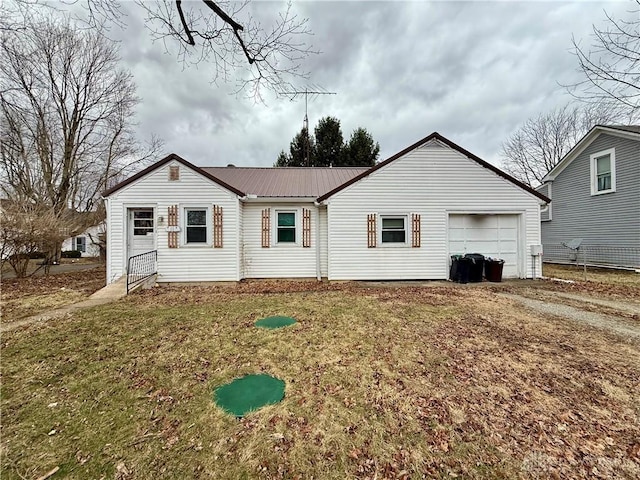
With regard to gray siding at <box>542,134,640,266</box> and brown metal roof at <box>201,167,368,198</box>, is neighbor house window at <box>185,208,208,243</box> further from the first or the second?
gray siding at <box>542,134,640,266</box>

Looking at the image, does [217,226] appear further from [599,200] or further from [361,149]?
[361,149]

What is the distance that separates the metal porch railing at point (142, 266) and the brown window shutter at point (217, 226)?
2.07 meters

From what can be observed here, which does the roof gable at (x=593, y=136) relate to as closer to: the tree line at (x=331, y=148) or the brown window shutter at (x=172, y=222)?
the tree line at (x=331, y=148)

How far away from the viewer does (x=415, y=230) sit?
10430 mm

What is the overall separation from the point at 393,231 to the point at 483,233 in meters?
3.43

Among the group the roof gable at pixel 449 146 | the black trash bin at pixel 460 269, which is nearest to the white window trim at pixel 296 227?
the roof gable at pixel 449 146

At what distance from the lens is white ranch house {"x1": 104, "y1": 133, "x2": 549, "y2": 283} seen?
32.8ft

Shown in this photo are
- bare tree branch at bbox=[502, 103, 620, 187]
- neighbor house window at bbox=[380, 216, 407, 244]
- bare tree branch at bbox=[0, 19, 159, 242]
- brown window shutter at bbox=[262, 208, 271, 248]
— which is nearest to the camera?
neighbor house window at bbox=[380, 216, 407, 244]

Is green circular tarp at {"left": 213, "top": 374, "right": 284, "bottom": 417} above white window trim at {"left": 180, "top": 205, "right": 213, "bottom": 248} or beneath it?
beneath

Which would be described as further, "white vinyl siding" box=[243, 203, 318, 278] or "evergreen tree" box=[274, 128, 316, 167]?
"evergreen tree" box=[274, 128, 316, 167]

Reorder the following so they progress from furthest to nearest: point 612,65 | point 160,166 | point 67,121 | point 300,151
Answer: point 300,151 → point 67,121 → point 160,166 → point 612,65

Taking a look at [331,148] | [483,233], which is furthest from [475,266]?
[331,148]

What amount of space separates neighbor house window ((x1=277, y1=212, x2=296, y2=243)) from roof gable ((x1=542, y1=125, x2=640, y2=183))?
1428 cm

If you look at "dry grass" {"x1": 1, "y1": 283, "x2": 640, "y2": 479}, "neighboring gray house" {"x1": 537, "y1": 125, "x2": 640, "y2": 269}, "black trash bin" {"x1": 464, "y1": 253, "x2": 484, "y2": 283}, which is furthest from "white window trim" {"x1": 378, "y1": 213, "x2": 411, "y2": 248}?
"neighboring gray house" {"x1": 537, "y1": 125, "x2": 640, "y2": 269}
